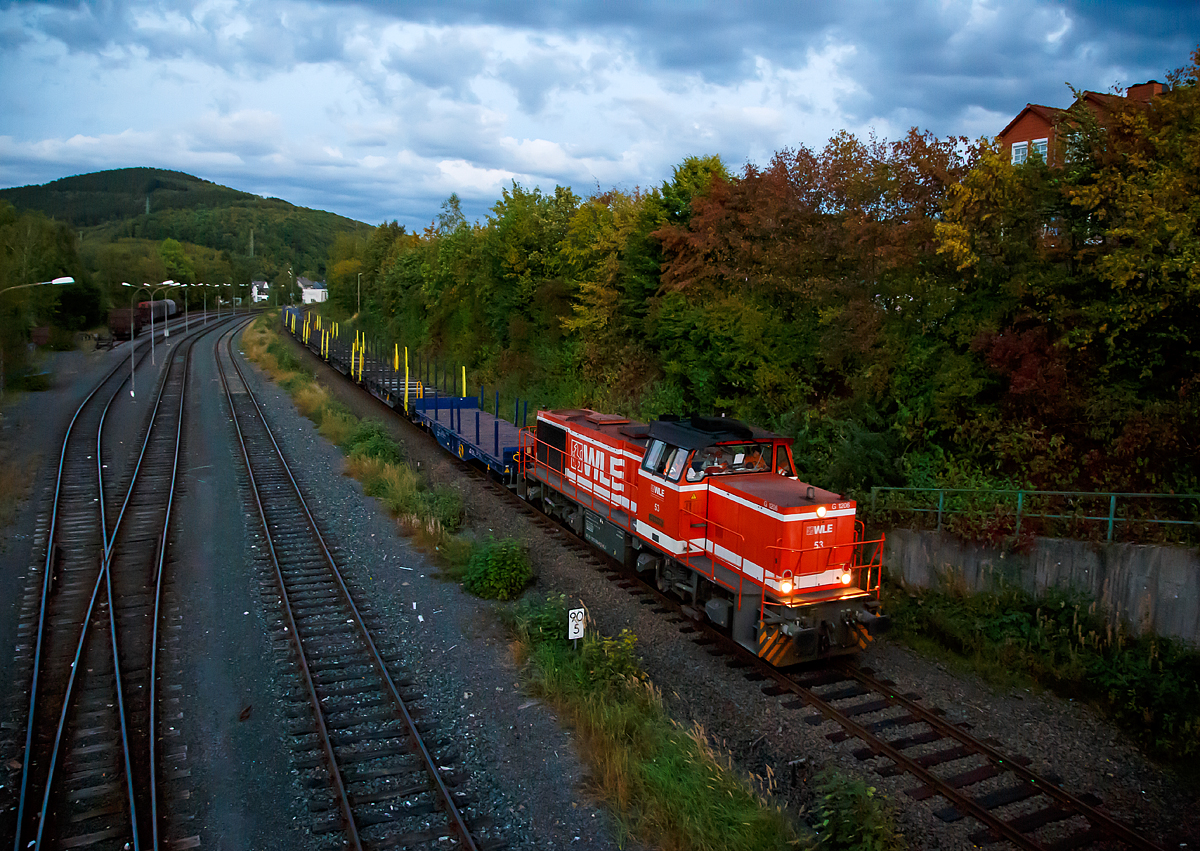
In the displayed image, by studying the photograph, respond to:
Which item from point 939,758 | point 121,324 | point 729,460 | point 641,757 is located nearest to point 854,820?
point 939,758

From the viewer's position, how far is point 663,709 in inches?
362

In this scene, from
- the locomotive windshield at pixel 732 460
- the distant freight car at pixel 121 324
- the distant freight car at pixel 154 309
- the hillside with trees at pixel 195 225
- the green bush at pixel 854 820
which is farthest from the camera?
the hillside with trees at pixel 195 225

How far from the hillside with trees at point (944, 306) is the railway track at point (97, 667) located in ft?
38.5

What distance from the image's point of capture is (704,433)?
435 inches

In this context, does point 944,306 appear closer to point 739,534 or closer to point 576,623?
point 739,534

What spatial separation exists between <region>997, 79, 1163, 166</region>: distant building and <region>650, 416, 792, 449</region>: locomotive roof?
7.79m

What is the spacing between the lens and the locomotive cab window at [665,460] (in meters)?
11.2

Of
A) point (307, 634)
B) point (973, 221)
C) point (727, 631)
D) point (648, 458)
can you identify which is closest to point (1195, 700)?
point (727, 631)

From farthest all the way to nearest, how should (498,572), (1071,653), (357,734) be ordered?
(498,572) < (1071,653) < (357,734)

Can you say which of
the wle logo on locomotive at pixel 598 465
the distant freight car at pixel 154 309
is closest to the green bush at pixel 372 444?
the wle logo on locomotive at pixel 598 465

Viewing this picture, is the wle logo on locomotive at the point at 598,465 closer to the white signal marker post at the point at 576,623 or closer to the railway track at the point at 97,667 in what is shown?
the white signal marker post at the point at 576,623

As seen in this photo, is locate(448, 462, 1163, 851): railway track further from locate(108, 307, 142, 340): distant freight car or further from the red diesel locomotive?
locate(108, 307, 142, 340): distant freight car

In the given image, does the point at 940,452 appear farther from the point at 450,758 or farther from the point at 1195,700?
the point at 450,758

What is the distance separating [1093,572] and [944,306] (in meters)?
5.73
